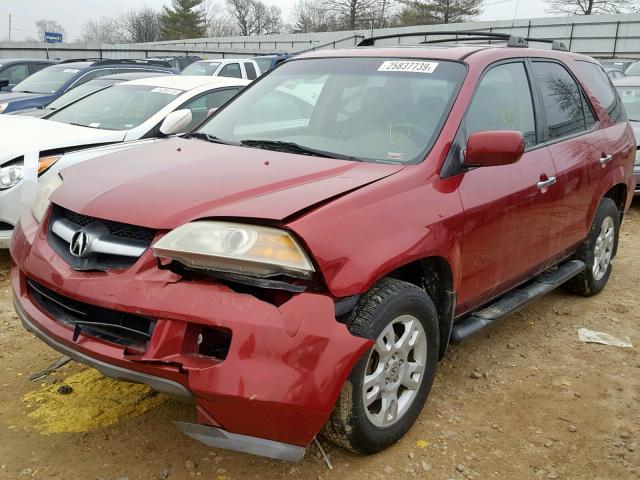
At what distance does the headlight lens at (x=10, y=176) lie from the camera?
4.74 m

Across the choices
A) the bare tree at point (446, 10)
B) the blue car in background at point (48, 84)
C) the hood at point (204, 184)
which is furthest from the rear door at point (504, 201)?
the bare tree at point (446, 10)

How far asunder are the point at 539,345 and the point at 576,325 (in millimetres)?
518

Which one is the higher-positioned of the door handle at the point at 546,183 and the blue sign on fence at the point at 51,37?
the blue sign on fence at the point at 51,37

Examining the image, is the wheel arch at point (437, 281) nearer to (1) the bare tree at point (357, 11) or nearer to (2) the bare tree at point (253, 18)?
(1) the bare tree at point (357, 11)

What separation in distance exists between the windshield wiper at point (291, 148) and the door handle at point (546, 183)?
115cm

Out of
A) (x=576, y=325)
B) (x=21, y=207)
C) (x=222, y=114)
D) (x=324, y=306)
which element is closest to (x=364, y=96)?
(x=222, y=114)

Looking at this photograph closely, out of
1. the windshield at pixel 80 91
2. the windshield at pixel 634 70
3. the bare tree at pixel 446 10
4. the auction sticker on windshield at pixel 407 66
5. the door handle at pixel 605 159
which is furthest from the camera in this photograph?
the bare tree at pixel 446 10

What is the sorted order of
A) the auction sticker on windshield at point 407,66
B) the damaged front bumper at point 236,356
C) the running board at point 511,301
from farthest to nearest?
the auction sticker on windshield at point 407,66, the running board at point 511,301, the damaged front bumper at point 236,356

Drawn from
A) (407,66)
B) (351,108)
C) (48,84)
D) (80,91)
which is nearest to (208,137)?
(351,108)

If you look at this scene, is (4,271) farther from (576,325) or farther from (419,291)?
(576,325)

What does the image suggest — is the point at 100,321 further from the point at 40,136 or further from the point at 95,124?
the point at 95,124

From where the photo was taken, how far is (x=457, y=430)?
9.62ft

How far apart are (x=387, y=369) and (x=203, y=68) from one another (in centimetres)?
1275

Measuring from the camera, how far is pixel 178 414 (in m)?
2.99
